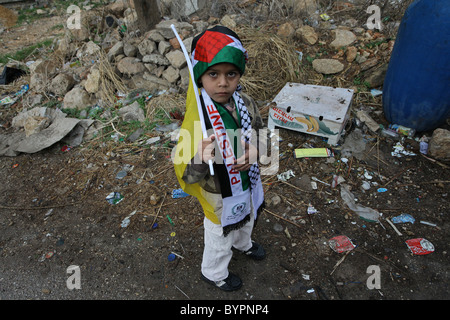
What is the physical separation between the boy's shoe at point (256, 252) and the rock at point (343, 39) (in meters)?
4.12

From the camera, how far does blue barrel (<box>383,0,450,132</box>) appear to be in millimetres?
2986

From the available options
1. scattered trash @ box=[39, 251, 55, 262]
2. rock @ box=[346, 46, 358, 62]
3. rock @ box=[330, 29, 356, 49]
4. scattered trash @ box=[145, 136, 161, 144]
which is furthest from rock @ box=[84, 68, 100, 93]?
rock @ box=[346, 46, 358, 62]

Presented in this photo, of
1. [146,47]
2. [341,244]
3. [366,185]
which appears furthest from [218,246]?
[146,47]

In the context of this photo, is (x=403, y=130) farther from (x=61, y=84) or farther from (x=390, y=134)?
(x=61, y=84)

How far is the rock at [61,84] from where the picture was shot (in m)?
4.93

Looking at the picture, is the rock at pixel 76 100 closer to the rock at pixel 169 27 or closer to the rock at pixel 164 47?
the rock at pixel 164 47

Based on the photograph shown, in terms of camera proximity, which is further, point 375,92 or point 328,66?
point 328,66

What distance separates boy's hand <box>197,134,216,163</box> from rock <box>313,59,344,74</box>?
4.05 meters

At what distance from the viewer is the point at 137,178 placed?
3.38 m

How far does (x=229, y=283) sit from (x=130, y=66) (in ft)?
13.6

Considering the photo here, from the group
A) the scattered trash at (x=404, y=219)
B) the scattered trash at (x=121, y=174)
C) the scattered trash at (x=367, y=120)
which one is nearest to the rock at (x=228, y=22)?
the scattered trash at (x=367, y=120)

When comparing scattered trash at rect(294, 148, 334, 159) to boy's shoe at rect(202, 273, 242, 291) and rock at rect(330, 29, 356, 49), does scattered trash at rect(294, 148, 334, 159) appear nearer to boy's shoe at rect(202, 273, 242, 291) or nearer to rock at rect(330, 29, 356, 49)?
boy's shoe at rect(202, 273, 242, 291)

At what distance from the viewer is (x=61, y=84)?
4.93 metres
